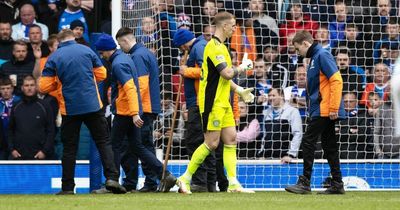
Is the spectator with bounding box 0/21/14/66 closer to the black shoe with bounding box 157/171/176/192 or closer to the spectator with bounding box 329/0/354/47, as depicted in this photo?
the black shoe with bounding box 157/171/176/192

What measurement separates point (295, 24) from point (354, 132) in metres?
1.88

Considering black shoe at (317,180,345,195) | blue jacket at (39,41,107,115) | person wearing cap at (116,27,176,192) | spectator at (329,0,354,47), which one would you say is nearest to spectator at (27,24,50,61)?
person wearing cap at (116,27,176,192)

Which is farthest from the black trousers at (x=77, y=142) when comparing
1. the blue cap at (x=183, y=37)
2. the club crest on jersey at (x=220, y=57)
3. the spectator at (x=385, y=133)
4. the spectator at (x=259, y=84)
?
the spectator at (x=385, y=133)

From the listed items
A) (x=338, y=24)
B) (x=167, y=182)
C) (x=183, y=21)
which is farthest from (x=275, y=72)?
(x=167, y=182)

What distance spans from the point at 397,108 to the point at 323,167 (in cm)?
640

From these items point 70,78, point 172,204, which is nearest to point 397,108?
point 172,204

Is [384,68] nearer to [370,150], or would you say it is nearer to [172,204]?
[370,150]

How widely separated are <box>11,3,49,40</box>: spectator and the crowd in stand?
0.02 metres

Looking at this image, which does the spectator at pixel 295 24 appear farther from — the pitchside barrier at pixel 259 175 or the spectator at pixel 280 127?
the pitchside barrier at pixel 259 175

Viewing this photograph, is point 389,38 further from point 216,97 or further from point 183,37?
point 216,97

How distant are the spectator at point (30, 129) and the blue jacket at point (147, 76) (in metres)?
2.64

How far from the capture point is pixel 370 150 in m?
16.5

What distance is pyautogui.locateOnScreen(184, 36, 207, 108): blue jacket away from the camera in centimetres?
1354

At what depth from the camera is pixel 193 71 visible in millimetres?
13594
